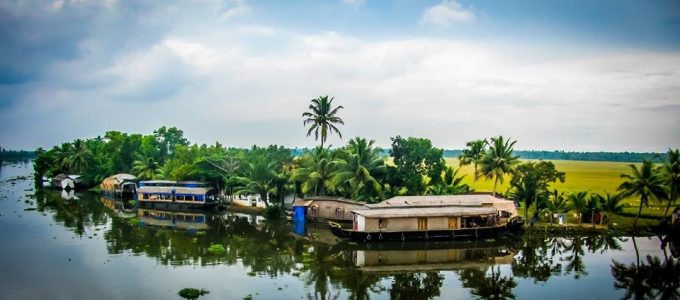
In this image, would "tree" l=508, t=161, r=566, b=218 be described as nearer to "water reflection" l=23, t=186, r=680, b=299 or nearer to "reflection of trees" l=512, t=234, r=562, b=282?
"water reflection" l=23, t=186, r=680, b=299

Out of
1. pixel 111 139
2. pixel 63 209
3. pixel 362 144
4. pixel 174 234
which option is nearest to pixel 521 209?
pixel 362 144

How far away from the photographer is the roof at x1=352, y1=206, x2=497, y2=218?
1331 inches

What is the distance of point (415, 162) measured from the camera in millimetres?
46438

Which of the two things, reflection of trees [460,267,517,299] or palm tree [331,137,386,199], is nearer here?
reflection of trees [460,267,517,299]

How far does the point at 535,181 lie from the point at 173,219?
31.0 meters

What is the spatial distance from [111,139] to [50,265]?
5319 centimetres

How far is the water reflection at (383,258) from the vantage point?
79.9 ft

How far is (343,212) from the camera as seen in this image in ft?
134

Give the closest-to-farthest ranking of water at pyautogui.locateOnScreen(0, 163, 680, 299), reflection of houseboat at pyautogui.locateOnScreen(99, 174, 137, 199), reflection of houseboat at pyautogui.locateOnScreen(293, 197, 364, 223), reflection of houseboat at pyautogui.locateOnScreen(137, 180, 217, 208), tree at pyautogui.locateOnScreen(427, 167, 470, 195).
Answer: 1. water at pyautogui.locateOnScreen(0, 163, 680, 299)
2. reflection of houseboat at pyautogui.locateOnScreen(293, 197, 364, 223)
3. tree at pyautogui.locateOnScreen(427, 167, 470, 195)
4. reflection of houseboat at pyautogui.locateOnScreen(137, 180, 217, 208)
5. reflection of houseboat at pyautogui.locateOnScreen(99, 174, 137, 199)

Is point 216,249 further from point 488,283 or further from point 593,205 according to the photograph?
point 593,205

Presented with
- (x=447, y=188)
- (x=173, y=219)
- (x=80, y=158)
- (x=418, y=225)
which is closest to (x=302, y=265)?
(x=418, y=225)

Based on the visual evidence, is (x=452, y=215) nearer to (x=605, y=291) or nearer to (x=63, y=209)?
Result: (x=605, y=291)

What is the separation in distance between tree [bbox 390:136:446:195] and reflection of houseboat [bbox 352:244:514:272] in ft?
42.0

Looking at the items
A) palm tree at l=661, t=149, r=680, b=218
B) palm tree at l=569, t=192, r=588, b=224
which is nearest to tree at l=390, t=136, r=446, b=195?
→ palm tree at l=569, t=192, r=588, b=224
